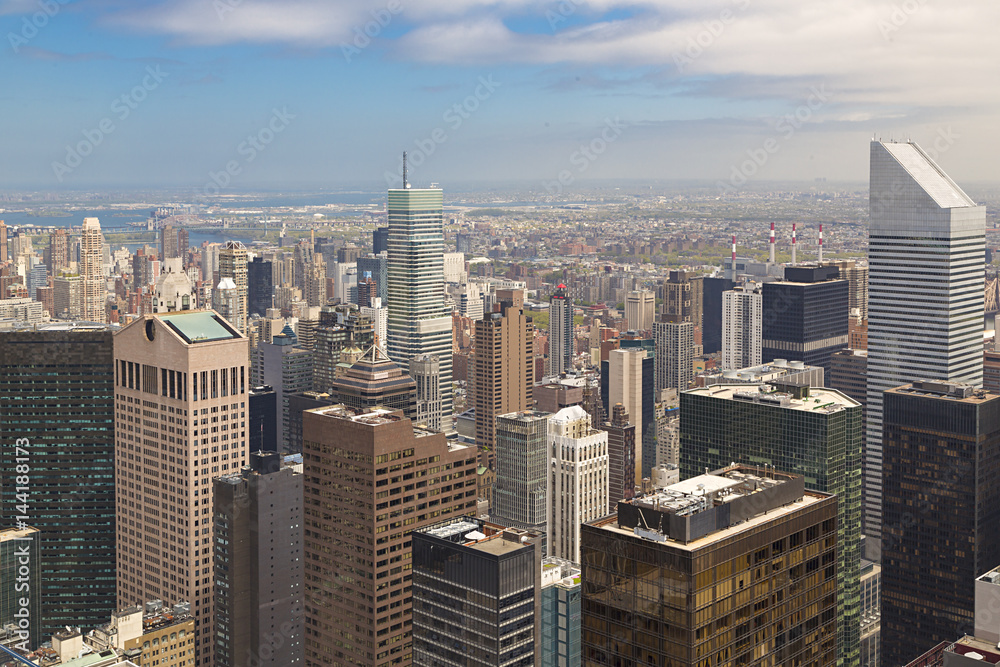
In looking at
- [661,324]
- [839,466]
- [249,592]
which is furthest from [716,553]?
[661,324]

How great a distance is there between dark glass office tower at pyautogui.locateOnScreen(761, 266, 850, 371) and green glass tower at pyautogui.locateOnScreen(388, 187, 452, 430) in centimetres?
2697

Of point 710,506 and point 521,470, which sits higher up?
point 710,506

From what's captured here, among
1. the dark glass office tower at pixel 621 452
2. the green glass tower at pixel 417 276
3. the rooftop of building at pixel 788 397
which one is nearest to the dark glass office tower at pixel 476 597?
the rooftop of building at pixel 788 397

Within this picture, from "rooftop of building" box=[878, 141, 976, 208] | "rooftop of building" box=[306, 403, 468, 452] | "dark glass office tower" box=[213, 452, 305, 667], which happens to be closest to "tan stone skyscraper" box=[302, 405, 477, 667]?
Result: "rooftop of building" box=[306, 403, 468, 452]

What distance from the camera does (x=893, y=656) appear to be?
151ft

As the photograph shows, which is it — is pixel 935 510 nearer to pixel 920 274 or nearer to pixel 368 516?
pixel 920 274

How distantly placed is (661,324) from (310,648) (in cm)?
6904

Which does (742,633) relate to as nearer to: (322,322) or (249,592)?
(249,592)

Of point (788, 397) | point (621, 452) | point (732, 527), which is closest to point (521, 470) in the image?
point (621, 452)

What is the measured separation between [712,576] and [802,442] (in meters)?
24.7

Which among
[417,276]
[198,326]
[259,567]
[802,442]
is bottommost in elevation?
[259,567]

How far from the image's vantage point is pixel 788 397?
44.0 meters

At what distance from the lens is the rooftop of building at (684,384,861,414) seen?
42.8m

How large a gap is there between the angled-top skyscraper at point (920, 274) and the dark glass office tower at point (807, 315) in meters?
22.3
